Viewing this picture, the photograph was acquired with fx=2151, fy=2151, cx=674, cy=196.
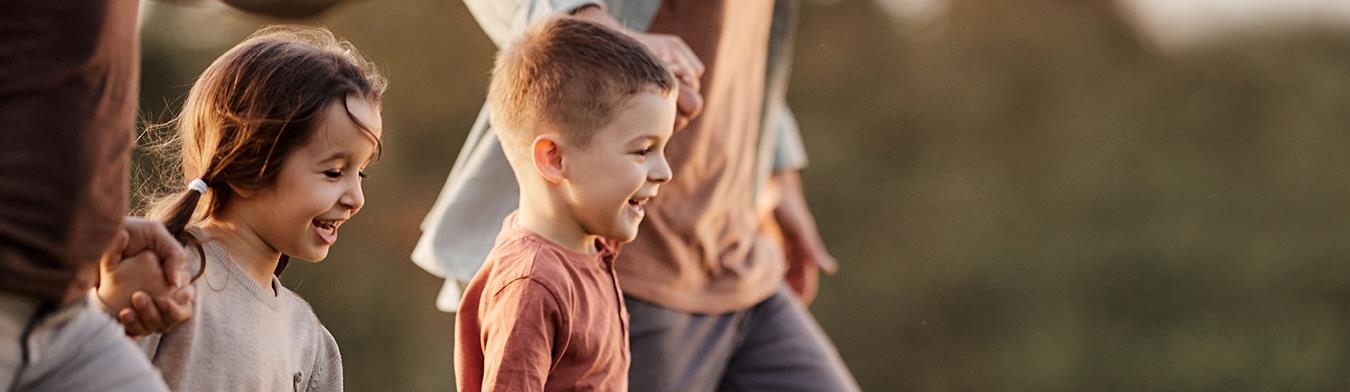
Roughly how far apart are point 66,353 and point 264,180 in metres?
0.59

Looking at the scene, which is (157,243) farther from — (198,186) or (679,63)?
(679,63)

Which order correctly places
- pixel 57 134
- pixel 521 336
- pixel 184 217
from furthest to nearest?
pixel 521 336, pixel 184 217, pixel 57 134

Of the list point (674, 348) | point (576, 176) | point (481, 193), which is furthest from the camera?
point (674, 348)

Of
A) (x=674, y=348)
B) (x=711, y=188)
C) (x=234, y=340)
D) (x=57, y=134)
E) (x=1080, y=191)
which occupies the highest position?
(x=57, y=134)

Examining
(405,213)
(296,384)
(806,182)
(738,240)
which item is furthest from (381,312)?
(296,384)

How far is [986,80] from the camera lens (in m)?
11.6

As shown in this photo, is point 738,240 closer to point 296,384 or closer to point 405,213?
point 296,384

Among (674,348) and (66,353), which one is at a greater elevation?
(66,353)

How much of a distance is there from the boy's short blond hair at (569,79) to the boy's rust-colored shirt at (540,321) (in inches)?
5.8

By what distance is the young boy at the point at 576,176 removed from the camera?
110 inches

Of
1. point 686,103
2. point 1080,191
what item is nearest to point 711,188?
point 686,103

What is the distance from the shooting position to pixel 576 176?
9.40 ft

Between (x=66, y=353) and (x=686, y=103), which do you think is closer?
(x=66, y=353)

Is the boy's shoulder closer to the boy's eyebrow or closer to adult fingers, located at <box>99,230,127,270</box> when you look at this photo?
the boy's eyebrow
